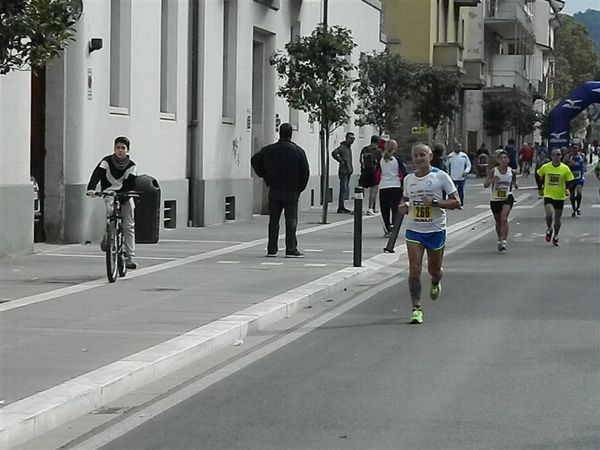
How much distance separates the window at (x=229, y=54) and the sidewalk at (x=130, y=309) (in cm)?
659

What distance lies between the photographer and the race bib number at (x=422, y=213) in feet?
46.1

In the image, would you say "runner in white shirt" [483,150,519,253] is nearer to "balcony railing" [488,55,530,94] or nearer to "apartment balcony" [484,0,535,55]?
"apartment balcony" [484,0,535,55]

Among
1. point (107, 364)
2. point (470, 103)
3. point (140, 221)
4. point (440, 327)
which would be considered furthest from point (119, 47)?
point (470, 103)

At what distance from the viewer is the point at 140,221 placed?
20328 millimetres

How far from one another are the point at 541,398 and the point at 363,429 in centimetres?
164

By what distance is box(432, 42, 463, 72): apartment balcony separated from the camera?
5909 cm

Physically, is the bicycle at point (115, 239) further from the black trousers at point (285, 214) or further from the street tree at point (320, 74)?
the street tree at point (320, 74)

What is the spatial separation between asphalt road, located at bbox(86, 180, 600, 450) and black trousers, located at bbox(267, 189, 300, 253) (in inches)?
162

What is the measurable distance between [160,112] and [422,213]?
1244cm

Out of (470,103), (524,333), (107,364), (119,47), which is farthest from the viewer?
(470,103)

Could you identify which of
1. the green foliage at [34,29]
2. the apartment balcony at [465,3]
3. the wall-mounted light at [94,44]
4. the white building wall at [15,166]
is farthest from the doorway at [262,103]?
the apartment balcony at [465,3]

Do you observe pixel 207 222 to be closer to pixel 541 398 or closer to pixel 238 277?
pixel 238 277

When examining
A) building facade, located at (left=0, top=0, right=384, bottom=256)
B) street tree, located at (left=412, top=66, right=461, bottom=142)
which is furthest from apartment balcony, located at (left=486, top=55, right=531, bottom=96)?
building facade, located at (left=0, top=0, right=384, bottom=256)

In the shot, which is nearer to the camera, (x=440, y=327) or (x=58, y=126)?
(x=440, y=327)
